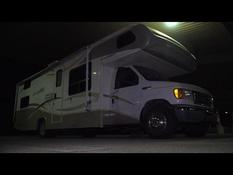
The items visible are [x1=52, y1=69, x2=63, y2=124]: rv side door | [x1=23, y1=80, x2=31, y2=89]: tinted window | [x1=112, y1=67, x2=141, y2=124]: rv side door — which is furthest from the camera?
[x1=23, y1=80, x2=31, y2=89]: tinted window

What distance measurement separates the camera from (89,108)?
8.97 m

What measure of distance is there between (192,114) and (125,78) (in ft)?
7.01

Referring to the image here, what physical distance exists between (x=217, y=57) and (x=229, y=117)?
817 cm

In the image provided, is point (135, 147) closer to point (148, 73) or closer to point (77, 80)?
point (148, 73)

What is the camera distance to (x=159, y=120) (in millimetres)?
7641

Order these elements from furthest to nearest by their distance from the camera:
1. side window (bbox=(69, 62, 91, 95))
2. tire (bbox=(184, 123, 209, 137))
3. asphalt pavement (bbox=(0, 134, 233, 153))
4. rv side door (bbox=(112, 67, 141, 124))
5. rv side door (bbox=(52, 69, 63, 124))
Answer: rv side door (bbox=(52, 69, 63, 124)) < side window (bbox=(69, 62, 91, 95)) < tire (bbox=(184, 123, 209, 137)) < rv side door (bbox=(112, 67, 141, 124)) < asphalt pavement (bbox=(0, 134, 233, 153))

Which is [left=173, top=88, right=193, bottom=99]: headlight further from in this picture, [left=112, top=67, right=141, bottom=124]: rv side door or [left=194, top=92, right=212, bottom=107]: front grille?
[left=112, top=67, right=141, bottom=124]: rv side door

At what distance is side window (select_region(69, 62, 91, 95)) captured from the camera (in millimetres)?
9281

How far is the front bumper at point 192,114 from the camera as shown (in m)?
7.49

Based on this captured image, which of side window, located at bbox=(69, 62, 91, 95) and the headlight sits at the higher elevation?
side window, located at bbox=(69, 62, 91, 95)

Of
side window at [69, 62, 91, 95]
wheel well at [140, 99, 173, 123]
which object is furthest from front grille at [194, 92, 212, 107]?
side window at [69, 62, 91, 95]

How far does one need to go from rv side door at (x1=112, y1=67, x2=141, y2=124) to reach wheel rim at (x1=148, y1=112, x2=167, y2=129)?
57 centimetres
